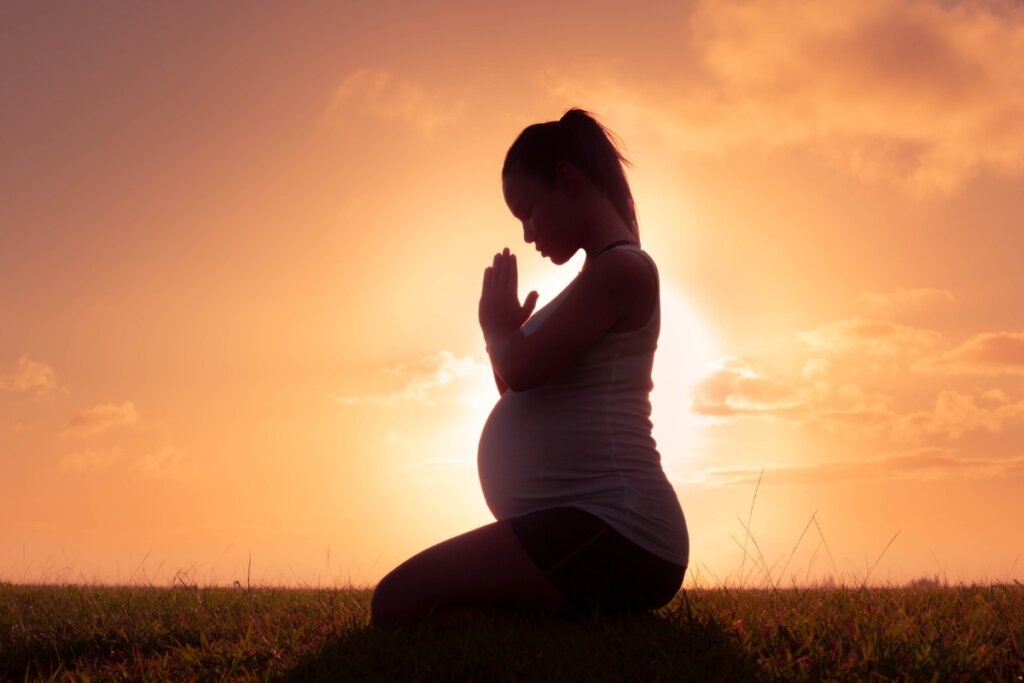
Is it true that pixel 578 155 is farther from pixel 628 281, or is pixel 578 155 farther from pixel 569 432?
pixel 569 432

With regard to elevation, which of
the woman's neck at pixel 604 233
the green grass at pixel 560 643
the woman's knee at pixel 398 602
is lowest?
the green grass at pixel 560 643

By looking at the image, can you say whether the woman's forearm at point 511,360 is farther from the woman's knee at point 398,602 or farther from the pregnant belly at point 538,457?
the woman's knee at point 398,602

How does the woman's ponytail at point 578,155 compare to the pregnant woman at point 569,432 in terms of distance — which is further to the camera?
the woman's ponytail at point 578,155

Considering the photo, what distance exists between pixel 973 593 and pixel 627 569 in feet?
11.8

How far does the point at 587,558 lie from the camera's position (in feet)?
13.5

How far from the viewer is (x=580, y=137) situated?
175 inches

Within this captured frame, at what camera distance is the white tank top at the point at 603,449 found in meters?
4.18

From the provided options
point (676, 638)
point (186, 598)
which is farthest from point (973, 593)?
point (186, 598)

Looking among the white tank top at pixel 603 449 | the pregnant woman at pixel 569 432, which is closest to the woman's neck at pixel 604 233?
the pregnant woman at pixel 569 432

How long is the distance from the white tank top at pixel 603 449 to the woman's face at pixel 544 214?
0.86 ft

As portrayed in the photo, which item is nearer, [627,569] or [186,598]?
[627,569]

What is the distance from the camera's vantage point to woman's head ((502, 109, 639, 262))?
4414mm

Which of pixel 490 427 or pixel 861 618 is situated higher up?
pixel 490 427

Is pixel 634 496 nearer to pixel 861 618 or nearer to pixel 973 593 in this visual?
pixel 861 618
